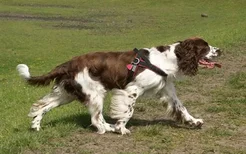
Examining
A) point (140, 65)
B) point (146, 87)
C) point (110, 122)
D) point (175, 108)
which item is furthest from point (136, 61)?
point (110, 122)

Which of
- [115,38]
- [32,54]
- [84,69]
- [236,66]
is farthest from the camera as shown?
[115,38]

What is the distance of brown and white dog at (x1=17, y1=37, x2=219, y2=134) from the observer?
636cm

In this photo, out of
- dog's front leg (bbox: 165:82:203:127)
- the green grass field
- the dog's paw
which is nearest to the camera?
the green grass field

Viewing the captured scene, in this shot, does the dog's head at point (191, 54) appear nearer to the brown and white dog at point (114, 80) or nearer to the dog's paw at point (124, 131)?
the brown and white dog at point (114, 80)

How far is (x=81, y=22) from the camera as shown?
1246 inches

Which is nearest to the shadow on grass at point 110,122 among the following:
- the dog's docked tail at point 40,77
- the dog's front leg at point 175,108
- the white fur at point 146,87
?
the dog's front leg at point 175,108

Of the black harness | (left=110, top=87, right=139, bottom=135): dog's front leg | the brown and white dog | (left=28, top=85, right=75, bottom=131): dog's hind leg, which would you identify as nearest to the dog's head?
the brown and white dog

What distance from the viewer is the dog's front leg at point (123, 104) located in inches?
250

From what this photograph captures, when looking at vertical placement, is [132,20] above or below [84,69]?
below

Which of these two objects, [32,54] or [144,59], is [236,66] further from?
[32,54]

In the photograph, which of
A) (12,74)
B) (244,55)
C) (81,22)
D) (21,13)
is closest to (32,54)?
(12,74)

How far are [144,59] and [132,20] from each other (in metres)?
27.5

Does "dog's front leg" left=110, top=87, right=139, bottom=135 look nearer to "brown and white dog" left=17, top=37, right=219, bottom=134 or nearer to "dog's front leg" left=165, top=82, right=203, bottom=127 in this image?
"brown and white dog" left=17, top=37, right=219, bottom=134

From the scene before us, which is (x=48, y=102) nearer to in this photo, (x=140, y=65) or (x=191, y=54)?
(x=140, y=65)
